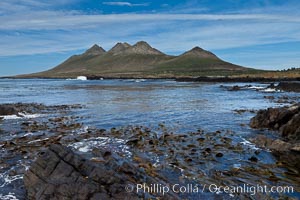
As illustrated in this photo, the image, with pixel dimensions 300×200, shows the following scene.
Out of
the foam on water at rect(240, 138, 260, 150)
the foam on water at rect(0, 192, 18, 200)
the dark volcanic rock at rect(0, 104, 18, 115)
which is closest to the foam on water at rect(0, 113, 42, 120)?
the dark volcanic rock at rect(0, 104, 18, 115)

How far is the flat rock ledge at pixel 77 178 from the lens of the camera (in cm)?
1044

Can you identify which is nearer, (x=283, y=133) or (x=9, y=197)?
(x=9, y=197)

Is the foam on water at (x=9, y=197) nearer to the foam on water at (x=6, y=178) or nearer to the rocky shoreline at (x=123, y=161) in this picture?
the rocky shoreline at (x=123, y=161)

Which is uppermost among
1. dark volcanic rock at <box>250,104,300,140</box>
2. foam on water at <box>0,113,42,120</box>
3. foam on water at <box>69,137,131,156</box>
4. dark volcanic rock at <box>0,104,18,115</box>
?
dark volcanic rock at <box>250,104,300,140</box>

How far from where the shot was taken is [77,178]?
1112 centimetres

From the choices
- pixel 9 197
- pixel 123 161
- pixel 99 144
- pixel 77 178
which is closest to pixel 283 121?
pixel 99 144

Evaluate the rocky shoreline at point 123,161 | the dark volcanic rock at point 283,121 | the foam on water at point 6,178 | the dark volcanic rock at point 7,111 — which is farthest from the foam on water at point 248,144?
the dark volcanic rock at point 7,111

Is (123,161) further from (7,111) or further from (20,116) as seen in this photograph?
(7,111)

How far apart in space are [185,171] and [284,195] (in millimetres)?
4404

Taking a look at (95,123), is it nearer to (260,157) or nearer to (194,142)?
(194,142)

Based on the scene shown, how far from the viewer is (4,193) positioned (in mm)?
12266

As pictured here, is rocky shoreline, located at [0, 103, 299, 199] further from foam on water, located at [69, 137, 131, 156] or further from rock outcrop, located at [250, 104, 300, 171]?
rock outcrop, located at [250, 104, 300, 171]

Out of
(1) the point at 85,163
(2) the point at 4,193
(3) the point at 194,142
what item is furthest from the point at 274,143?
(2) the point at 4,193

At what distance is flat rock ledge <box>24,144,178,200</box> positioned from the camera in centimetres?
1044
